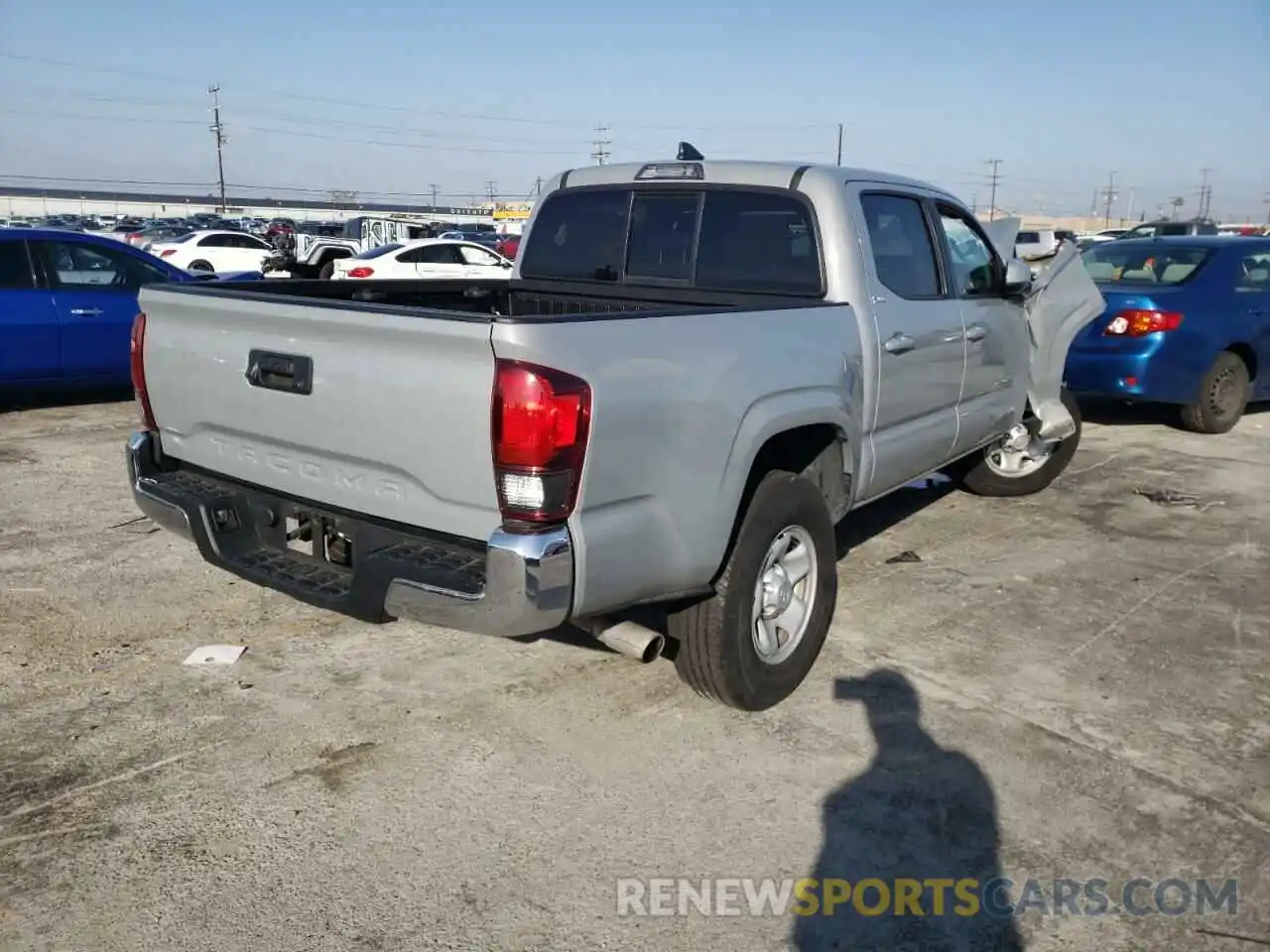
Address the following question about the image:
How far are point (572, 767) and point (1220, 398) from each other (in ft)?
25.5

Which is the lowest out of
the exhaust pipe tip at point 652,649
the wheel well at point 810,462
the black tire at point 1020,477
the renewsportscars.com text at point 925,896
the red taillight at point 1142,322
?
the renewsportscars.com text at point 925,896

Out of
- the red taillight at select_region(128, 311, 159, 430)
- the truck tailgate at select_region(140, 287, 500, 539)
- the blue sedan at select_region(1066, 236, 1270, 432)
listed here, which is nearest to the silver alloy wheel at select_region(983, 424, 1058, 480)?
the blue sedan at select_region(1066, 236, 1270, 432)

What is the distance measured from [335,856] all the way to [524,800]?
59 centimetres

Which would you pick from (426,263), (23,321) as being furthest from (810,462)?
(426,263)

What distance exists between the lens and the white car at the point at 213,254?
25328mm

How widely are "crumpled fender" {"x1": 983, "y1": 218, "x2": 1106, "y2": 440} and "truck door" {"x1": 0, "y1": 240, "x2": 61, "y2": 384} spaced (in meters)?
7.42

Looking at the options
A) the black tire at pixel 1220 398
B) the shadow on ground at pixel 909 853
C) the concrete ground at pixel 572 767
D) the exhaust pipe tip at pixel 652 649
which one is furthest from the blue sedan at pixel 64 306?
the black tire at pixel 1220 398

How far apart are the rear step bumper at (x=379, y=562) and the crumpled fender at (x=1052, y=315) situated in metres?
4.31

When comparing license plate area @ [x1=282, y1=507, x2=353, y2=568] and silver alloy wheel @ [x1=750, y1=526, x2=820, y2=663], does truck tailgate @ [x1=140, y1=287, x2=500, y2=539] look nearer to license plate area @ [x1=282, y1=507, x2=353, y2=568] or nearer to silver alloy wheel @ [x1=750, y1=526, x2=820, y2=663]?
license plate area @ [x1=282, y1=507, x2=353, y2=568]

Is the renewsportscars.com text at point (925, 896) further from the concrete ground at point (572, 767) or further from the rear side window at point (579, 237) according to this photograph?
the rear side window at point (579, 237)

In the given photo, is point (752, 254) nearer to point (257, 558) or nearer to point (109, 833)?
point (257, 558)

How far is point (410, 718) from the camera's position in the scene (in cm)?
369

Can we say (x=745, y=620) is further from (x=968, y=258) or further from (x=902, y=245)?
(x=968, y=258)

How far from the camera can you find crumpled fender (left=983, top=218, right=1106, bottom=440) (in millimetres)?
6172
